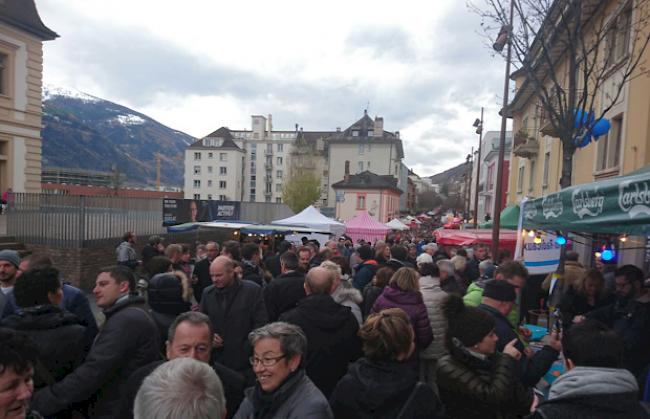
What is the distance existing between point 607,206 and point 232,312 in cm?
357

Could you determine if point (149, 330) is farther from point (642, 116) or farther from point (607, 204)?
point (642, 116)

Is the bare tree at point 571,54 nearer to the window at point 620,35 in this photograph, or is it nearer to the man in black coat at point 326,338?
the window at point 620,35

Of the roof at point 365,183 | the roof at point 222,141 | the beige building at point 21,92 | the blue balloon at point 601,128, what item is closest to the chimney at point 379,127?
the roof at point 365,183

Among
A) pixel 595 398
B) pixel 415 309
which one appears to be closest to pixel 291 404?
pixel 595 398

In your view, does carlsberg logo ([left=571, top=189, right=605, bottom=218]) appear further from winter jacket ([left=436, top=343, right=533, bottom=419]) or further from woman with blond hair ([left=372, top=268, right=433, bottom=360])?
winter jacket ([left=436, top=343, right=533, bottom=419])

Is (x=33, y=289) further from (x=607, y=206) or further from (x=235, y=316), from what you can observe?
(x=607, y=206)

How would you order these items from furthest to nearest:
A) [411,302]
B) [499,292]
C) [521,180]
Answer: [521,180] → [411,302] → [499,292]

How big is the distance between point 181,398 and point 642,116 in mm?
10546

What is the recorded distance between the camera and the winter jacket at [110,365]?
98.4 inches

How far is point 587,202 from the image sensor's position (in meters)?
4.15

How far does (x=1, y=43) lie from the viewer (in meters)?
18.5

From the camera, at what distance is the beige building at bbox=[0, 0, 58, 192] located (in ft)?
61.9

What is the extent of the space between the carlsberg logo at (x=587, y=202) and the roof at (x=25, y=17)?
2305 cm

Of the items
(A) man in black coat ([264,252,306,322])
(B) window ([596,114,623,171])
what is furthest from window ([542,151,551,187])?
(A) man in black coat ([264,252,306,322])
